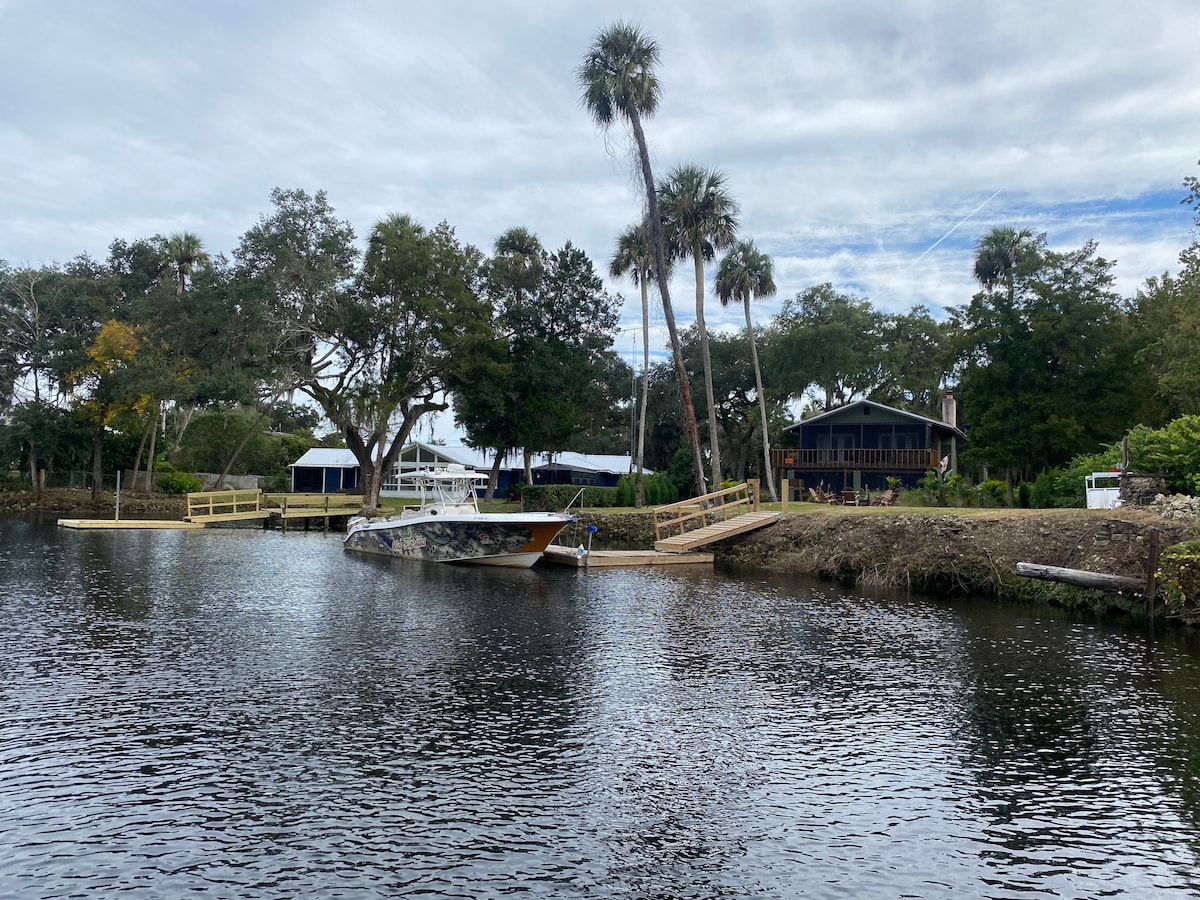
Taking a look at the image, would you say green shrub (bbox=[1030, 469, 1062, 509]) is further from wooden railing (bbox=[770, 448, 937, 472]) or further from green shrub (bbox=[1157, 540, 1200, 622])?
wooden railing (bbox=[770, 448, 937, 472])

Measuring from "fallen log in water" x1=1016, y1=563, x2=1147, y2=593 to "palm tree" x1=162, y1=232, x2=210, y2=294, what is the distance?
184 ft

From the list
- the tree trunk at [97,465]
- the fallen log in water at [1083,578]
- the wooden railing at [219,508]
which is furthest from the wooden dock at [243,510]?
the fallen log in water at [1083,578]

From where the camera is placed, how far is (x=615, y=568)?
29891mm

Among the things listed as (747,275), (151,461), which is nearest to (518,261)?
(747,275)

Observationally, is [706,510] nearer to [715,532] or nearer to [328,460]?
[715,532]

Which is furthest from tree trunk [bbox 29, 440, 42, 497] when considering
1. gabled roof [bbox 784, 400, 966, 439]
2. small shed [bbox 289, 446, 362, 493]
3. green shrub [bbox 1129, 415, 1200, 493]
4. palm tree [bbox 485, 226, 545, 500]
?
green shrub [bbox 1129, 415, 1200, 493]

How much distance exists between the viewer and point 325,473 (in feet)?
232

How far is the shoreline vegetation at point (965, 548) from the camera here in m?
20.4

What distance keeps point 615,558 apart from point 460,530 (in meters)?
5.29

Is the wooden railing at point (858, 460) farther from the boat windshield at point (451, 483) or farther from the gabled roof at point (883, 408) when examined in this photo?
the boat windshield at point (451, 483)

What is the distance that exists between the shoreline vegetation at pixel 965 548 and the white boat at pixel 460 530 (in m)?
6.81

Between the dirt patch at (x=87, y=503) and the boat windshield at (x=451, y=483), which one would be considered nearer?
the boat windshield at (x=451, y=483)

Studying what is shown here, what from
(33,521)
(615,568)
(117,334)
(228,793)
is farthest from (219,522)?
(228,793)

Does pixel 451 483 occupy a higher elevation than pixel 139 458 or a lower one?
lower
